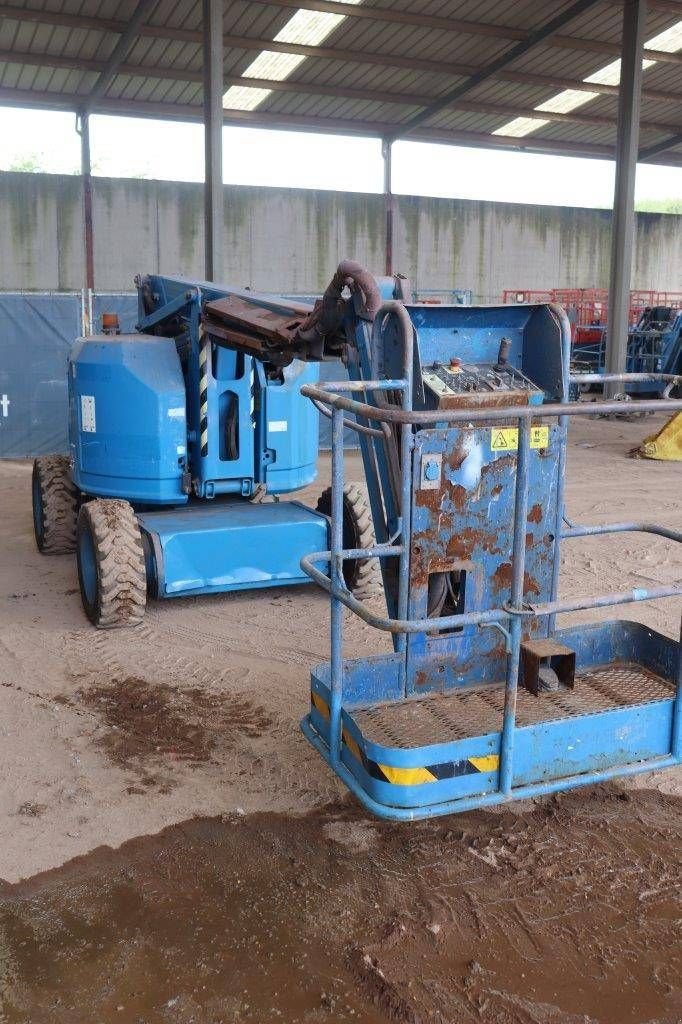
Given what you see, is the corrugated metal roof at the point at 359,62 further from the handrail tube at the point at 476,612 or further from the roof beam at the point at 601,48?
the handrail tube at the point at 476,612

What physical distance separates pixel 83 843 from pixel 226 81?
18978 mm

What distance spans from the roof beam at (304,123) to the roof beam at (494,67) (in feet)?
2.87

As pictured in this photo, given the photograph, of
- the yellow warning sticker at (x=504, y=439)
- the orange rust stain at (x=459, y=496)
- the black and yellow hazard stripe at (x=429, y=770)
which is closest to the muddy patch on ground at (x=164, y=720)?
the black and yellow hazard stripe at (x=429, y=770)

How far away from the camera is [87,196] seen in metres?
21.2

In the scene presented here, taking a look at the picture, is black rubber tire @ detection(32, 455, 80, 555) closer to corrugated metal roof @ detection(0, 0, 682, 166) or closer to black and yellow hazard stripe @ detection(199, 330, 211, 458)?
black and yellow hazard stripe @ detection(199, 330, 211, 458)

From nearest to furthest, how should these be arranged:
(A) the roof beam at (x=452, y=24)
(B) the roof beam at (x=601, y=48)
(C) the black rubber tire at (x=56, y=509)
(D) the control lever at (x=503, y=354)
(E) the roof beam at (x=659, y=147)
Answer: (D) the control lever at (x=503, y=354)
(C) the black rubber tire at (x=56, y=509)
(A) the roof beam at (x=452, y=24)
(B) the roof beam at (x=601, y=48)
(E) the roof beam at (x=659, y=147)

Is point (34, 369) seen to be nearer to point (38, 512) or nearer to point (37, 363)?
point (37, 363)

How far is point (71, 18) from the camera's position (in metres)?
16.5

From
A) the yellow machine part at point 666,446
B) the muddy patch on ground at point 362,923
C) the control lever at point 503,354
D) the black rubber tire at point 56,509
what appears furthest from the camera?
the yellow machine part at point 666,446

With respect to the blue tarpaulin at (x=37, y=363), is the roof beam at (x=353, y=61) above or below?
above

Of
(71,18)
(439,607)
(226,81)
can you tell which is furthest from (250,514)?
(226,81)

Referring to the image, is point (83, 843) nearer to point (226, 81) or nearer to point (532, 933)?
point (532, 933)

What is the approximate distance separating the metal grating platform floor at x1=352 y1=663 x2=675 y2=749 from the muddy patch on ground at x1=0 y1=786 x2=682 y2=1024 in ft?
1.28

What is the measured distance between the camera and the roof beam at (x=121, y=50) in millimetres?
15680
